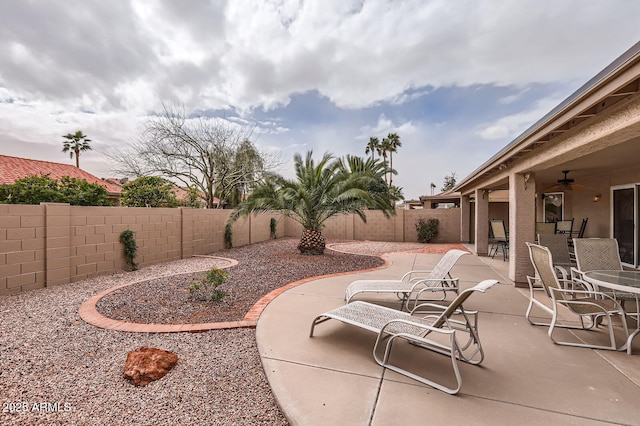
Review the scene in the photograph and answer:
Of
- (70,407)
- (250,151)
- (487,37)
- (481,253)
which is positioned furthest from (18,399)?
(250,151)

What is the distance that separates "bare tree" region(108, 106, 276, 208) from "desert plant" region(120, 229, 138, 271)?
846 centimetres

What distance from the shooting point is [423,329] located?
3084 millimetres

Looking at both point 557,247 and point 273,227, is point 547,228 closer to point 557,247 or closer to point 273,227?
point 557,247

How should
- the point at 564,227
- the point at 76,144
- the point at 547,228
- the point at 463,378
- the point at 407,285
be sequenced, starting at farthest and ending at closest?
the point at 76,144 < the point at 564,227 < the point at 547,228 < the point at 407,285 < the point at 463,378

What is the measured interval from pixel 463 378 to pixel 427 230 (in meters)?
13.2

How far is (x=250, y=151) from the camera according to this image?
719 inches

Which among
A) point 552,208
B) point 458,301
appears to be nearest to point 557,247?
point 458,301

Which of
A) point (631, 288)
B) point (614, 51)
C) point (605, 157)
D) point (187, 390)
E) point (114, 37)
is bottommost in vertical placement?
point (187, 390)

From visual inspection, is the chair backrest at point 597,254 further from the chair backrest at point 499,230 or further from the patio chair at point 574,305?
the chair backrest at point 499,230

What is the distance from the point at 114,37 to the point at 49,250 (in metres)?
7.00

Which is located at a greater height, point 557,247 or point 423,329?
point 557,247

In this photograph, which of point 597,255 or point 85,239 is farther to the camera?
point 85,239

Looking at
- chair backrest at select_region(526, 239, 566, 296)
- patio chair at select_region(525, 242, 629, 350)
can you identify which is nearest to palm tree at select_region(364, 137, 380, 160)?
chair backrest at select_region(526, 239, 566, 296)

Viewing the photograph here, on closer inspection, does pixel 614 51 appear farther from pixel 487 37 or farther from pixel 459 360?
pixel 459 360
